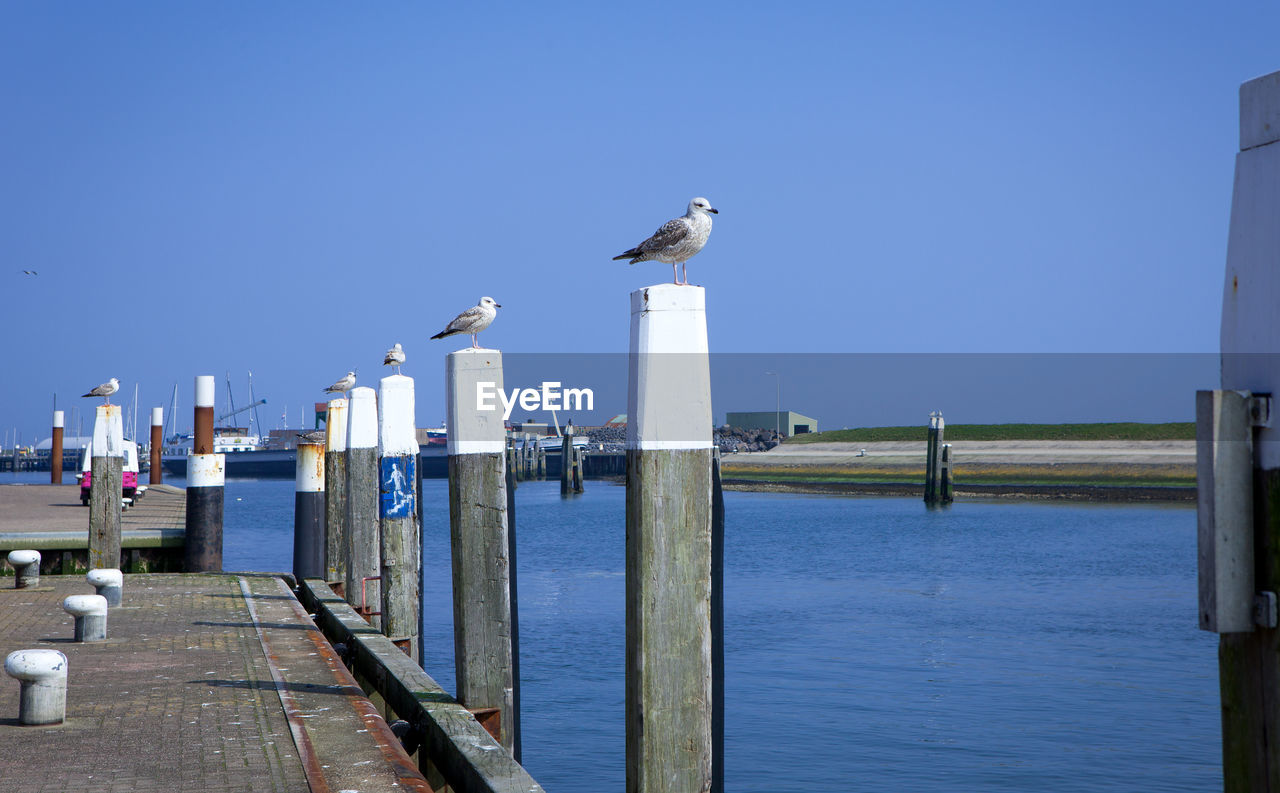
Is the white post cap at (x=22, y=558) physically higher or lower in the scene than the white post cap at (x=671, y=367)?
lower

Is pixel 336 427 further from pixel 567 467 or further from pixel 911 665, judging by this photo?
pixel 567 467

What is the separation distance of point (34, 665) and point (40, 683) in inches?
5.4

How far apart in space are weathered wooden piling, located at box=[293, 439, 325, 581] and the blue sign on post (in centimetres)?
415

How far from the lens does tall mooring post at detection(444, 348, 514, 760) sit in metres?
7.57

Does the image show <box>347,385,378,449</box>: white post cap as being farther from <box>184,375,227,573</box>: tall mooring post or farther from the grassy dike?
the grassy dike

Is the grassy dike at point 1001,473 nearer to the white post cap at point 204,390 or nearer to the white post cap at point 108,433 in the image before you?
the white post cap at point 204,390

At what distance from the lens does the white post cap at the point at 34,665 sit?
642cm

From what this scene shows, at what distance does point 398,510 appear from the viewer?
36.2 ft

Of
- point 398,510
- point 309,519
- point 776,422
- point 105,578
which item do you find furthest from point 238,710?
point 776,422

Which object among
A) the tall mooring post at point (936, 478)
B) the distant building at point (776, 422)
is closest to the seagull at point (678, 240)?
the tall mooring post at point (936, 478)

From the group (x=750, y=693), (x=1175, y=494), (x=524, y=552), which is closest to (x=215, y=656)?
(x=750, y=693)

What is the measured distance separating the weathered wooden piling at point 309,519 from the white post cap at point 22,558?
296cm

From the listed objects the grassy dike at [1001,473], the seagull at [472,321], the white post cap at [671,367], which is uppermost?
the seagull at [472,321]

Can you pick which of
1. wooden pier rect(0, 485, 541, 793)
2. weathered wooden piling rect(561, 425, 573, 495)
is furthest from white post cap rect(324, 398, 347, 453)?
weathered wooden piling rect(561, 425, 573, 495)
